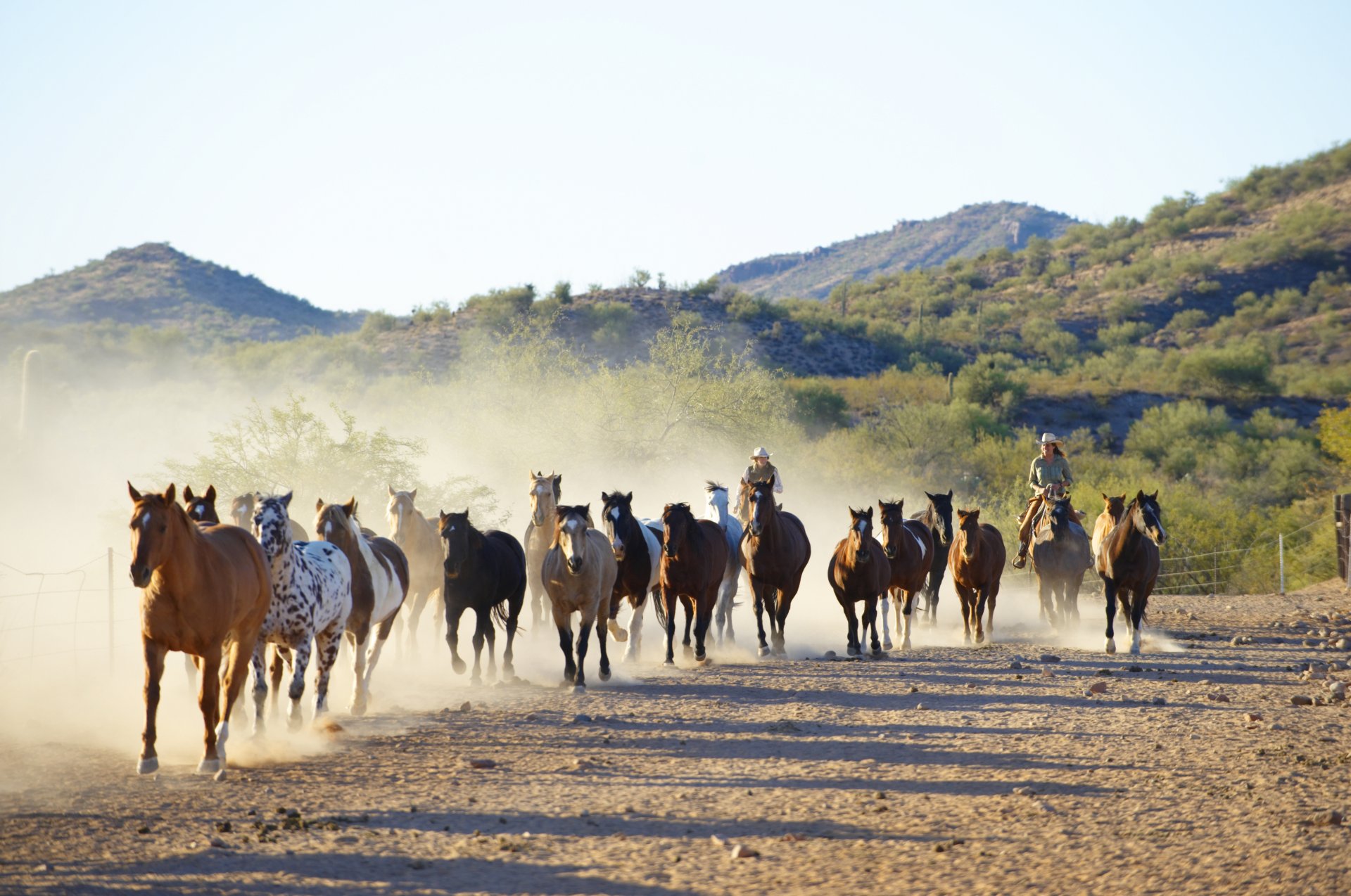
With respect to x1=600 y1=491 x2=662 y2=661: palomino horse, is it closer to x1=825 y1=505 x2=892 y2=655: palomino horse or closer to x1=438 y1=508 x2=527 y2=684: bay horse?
x1=438 y1=508 x2=527 y2=684: bay horse

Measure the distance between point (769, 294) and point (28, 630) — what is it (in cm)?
13328

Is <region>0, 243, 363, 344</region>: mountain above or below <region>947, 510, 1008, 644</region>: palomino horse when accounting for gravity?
above

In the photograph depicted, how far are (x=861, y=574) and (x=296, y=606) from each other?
8.28 metres

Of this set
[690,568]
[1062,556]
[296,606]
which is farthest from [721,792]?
[1062,556]

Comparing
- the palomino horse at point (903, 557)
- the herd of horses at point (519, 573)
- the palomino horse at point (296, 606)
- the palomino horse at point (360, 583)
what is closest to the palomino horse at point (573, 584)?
the herd of horses at point (519, 573)

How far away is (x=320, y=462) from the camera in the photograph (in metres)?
24.0

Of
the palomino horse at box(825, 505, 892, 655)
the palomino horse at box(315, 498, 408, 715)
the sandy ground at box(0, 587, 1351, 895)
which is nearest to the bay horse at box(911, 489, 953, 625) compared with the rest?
the palomino horse at box(825, 505, 892, 655)

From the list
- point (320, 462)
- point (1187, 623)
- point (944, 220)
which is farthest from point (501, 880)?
point (944, 220)

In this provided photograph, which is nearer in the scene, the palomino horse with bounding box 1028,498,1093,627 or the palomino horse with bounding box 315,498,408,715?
the palomino horse with bounding box 315,498,408,715

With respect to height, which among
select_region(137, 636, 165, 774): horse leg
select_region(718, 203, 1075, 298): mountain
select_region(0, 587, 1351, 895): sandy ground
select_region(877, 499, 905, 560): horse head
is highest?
select_region(718, 203, 1075, 298): mountain

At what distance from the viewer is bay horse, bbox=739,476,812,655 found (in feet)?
50.8

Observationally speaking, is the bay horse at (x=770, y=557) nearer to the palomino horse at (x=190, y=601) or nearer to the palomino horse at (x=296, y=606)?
the palomino horse at (x=296, y=606)

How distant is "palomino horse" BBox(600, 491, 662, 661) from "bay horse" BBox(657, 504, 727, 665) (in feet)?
0.85

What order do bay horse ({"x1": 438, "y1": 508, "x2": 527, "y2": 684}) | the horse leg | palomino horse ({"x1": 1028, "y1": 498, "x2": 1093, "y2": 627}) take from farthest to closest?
palomino horse ({"x1": 1028, "y1": 498, "x2": 1093, "y2": 627})
bay horse ({"x1": 438, "y1": 508, "x2": 527, "y2": 684})
the horse leg
